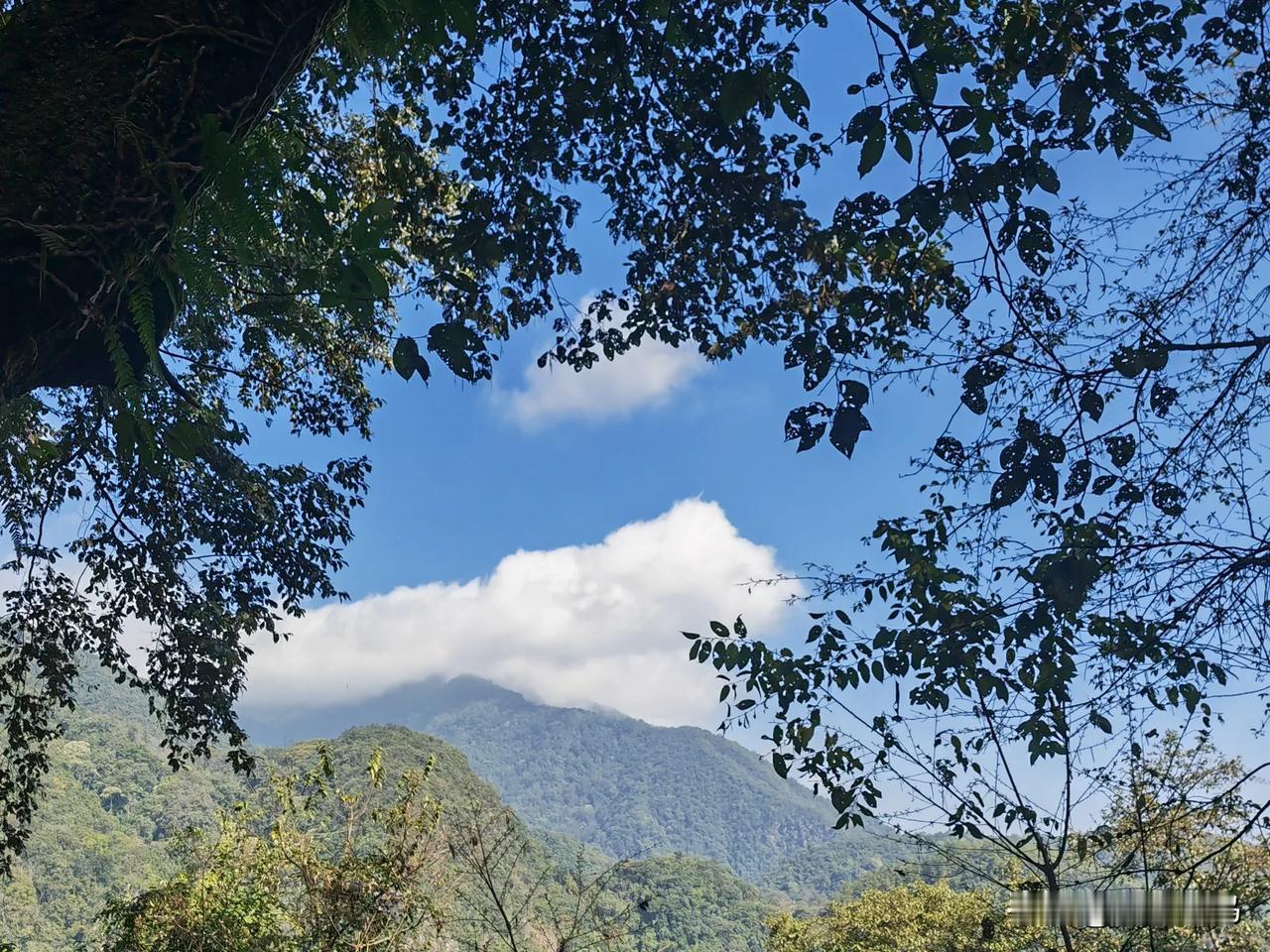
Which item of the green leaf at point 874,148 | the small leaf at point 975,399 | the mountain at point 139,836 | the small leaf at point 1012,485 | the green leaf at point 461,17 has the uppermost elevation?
the green leaf at point 874,148

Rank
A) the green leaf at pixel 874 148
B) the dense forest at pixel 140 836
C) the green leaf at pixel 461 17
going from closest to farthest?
the green leaf at pixel 461 17
the green leaf at pixel 874 148
the dense forest at pixel 140 836

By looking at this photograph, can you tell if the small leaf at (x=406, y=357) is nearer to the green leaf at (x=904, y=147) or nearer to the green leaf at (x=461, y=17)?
the green leaf at (x=461, y=17)

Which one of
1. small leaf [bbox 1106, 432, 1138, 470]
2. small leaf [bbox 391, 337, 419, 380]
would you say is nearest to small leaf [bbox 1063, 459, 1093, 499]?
small leaf [bbox 1106, 432, 1138, 470]

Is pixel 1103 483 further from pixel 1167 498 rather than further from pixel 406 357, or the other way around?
pixel 406 357

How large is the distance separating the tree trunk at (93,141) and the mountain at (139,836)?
141 ft

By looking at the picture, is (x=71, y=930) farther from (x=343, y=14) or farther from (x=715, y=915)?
(x=343, y=14)

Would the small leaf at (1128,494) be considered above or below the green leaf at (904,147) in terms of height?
below

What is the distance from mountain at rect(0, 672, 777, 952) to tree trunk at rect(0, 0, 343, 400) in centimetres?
4300

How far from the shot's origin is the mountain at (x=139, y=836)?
43.8 metres

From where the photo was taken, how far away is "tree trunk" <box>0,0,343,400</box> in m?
0.98

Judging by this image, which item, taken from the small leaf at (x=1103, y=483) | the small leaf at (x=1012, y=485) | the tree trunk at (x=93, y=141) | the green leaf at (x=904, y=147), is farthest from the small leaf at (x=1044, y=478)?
the tree trunk at (x=93, y=141)

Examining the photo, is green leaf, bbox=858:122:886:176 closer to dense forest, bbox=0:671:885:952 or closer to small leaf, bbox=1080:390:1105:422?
small leaf, bbox=1080:390:1105:422

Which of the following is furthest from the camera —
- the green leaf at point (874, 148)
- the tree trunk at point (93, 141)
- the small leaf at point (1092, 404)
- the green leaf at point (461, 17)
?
the small leaf at point (1092, 404)

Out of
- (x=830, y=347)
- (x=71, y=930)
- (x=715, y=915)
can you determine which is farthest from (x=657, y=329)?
(x=715, y=915)
